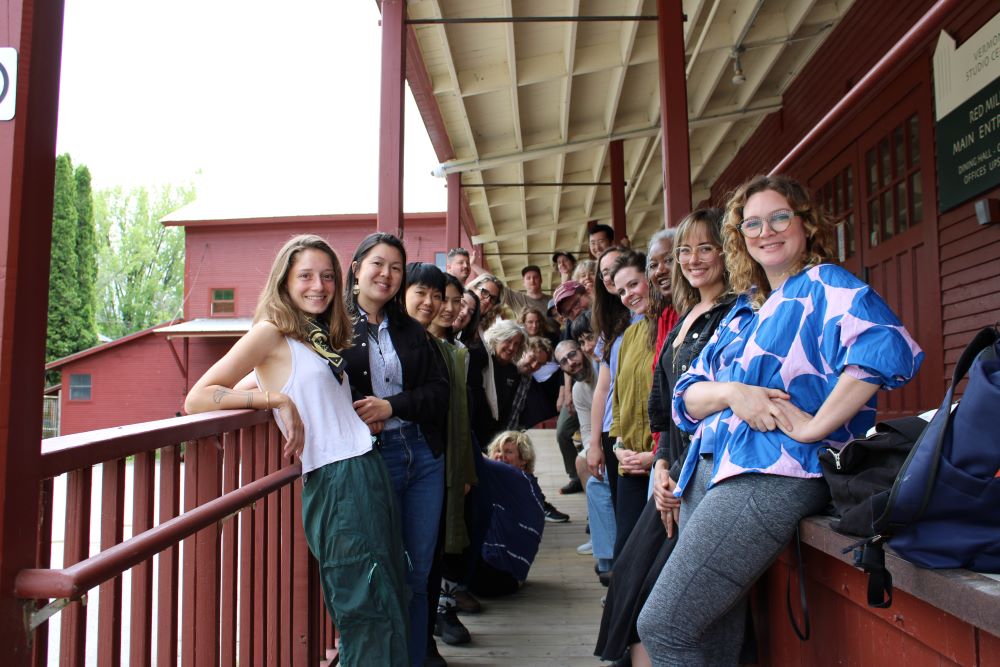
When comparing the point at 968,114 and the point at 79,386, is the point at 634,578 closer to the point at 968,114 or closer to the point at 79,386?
the point at 968,114

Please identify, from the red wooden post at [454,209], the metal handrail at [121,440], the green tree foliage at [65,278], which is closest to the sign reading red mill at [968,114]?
the metal handrail at [121,440]

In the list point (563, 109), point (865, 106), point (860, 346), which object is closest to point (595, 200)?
point (563, 109)

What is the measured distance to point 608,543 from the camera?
3957mm

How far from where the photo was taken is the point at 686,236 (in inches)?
94.1

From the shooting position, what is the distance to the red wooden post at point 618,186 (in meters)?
9.62

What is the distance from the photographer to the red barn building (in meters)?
22.1

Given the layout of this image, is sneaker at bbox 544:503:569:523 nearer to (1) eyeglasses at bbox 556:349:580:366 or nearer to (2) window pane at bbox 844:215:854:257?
(1) eyeglasses at bbox 556:349:580:366

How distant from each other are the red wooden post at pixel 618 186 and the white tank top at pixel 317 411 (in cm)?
757

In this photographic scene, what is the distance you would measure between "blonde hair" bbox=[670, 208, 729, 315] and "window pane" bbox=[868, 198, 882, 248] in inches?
184

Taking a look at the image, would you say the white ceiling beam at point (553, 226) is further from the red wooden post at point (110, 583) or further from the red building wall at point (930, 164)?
the red wooden post at point (110, 583)

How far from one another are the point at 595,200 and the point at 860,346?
1260 centimetres

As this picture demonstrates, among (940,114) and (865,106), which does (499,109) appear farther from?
(940,114)

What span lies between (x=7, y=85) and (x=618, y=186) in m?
8.80

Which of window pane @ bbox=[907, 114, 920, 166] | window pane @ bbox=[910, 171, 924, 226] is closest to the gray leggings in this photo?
window pane @ bbox=[910, 171, 924, 226]
